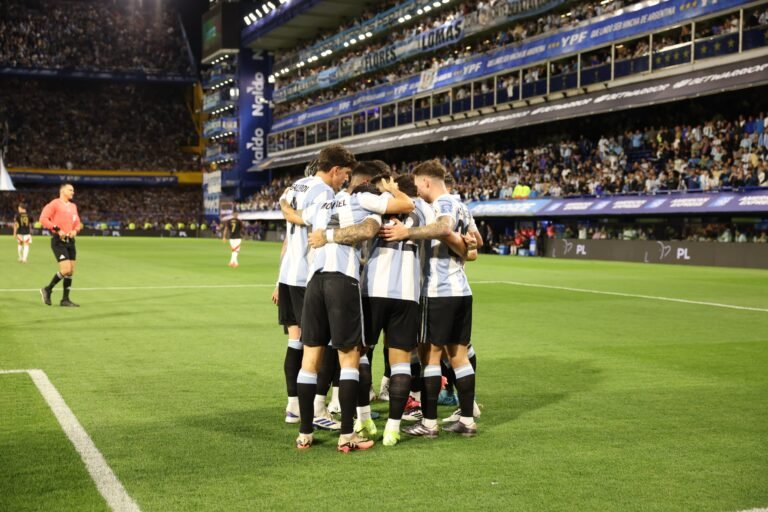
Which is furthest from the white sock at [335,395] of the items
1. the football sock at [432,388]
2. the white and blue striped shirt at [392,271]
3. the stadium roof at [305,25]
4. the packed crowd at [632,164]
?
the stadium roof at [305,25]

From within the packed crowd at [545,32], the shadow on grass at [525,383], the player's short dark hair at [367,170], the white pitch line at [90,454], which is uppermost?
the packed crowd at [545,32]

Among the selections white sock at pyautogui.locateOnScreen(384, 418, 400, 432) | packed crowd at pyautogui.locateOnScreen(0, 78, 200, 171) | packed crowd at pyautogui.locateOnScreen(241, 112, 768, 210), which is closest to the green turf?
white sock at pyautogui.locateOnScreen(384, 418, 400, 432)

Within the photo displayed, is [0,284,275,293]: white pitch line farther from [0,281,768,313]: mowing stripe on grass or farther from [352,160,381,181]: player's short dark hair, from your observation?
[352,160,381,181]: player's short dark hair

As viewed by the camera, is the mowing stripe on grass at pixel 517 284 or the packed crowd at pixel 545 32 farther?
the packed crowd at pixel 545 32

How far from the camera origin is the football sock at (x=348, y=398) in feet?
22.0

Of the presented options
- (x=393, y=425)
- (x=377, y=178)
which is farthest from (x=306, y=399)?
(x=377, y=178)

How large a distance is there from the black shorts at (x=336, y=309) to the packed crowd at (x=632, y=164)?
30.0 metres

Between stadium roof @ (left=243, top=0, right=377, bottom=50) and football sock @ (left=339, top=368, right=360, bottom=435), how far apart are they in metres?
66.8

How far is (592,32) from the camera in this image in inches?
1711

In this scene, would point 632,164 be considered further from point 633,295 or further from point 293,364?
point 293,364

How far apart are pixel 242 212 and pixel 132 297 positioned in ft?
219

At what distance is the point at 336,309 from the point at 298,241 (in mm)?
1146

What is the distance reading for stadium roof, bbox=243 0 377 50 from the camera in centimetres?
7200

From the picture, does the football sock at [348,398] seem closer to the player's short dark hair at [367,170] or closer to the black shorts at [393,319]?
the black shorts at [393,319]
